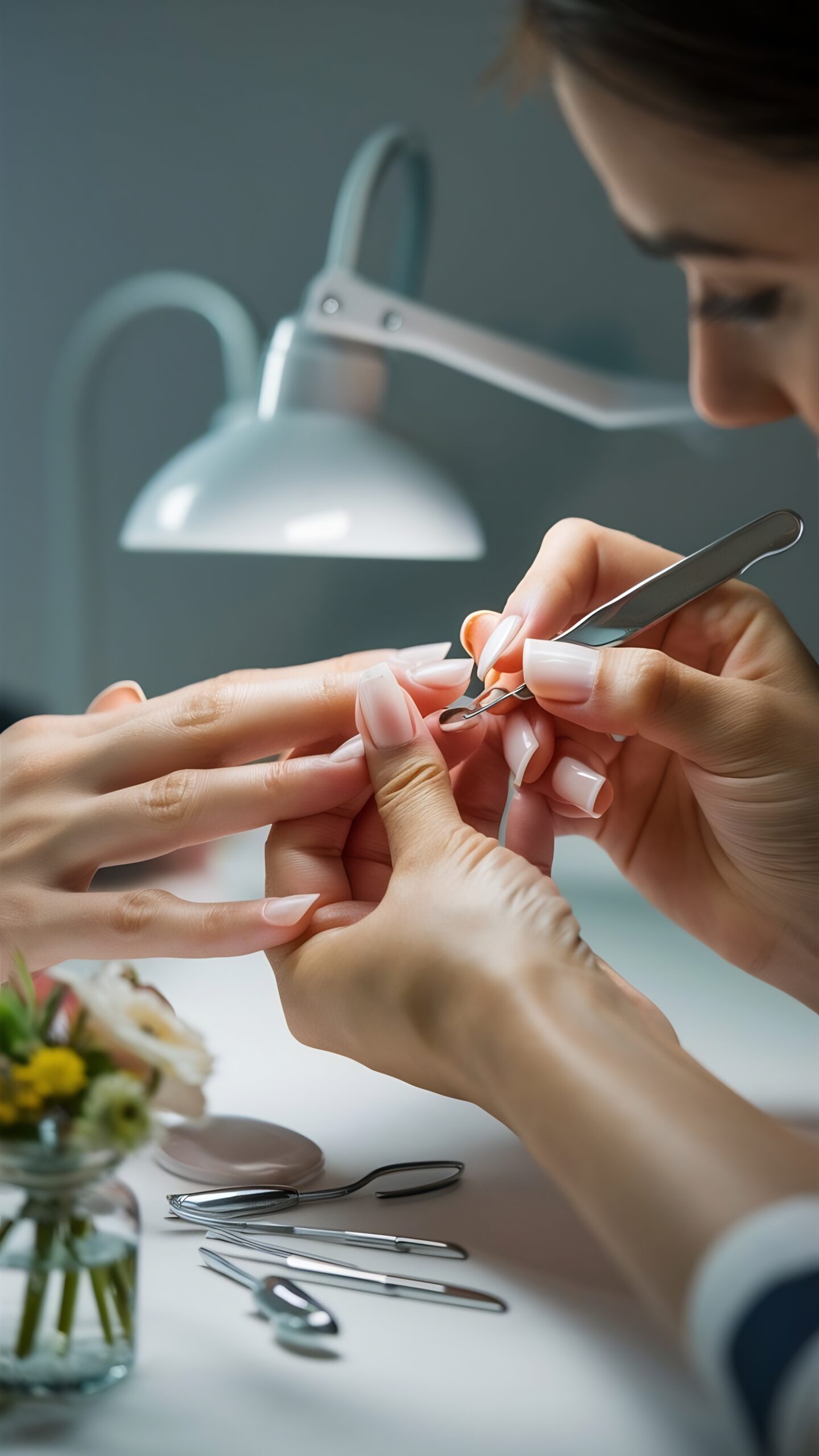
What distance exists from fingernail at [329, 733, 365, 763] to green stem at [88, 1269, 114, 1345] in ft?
1.19

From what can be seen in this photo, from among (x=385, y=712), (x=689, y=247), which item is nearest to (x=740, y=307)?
(x=689, y=247)

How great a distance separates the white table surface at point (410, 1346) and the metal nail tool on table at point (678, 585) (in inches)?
11.5

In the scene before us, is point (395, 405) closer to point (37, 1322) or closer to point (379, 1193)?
point (379, 1193)

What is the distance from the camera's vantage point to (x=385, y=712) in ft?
2.39

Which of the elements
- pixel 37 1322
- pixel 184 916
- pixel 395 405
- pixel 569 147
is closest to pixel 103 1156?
pixel 37 1322

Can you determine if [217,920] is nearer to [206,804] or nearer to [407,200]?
[206,804]

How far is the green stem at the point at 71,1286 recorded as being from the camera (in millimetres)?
455

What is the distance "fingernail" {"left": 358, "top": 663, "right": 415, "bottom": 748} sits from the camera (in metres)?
0.73

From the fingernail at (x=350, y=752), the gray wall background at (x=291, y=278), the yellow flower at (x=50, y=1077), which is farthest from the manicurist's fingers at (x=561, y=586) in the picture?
the gray wall background at (x=291, y=278)

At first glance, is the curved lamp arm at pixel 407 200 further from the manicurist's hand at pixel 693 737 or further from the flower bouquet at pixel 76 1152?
the flower bouquet at pixel 76 1152

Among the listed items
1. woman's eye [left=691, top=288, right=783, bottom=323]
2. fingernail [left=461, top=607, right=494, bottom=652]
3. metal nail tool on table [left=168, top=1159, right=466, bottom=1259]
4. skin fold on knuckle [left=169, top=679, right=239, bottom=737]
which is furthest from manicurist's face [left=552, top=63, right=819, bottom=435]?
metal nail tool on table [left=168, top=1159, right=466, bottom=1259]

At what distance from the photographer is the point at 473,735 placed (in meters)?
0.85

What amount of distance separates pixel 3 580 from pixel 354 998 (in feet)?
4.66

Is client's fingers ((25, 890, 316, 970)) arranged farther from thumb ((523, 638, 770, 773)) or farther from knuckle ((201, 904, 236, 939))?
thumb ((523, 638, 770, 773))
